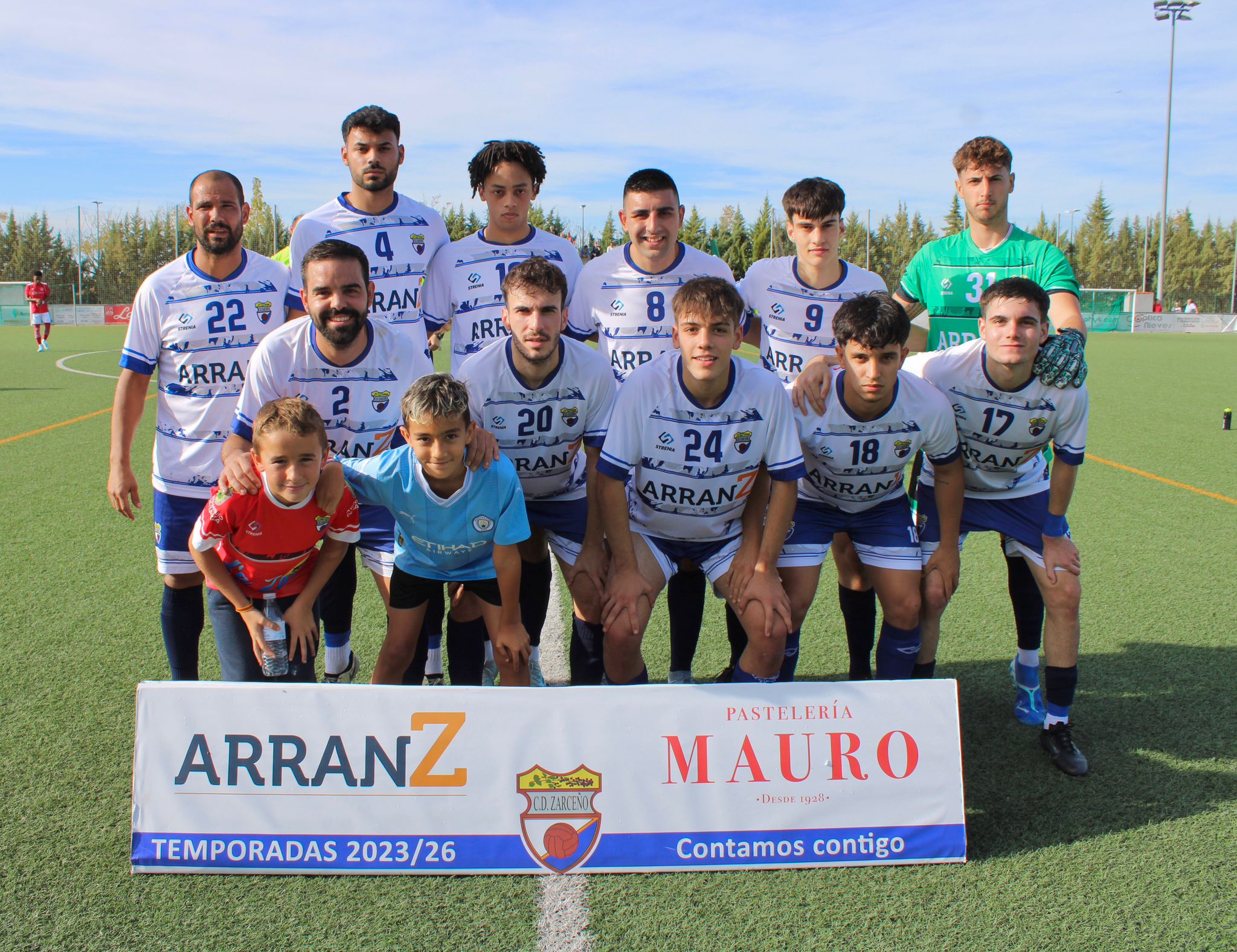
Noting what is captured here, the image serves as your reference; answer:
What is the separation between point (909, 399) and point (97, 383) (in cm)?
1523

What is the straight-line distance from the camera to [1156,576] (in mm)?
5379

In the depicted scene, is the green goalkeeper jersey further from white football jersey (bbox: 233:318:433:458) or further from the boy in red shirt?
the boy in red shirt

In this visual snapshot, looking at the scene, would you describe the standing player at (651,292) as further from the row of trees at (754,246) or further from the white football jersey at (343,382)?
the row of trees at (754,246)

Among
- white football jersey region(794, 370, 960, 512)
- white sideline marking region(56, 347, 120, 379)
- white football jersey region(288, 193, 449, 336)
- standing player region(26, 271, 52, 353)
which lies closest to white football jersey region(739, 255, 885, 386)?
white football jersey region(794, 370, 960, 512)

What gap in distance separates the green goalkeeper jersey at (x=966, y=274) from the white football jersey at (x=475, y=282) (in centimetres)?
157

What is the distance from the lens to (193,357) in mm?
3553

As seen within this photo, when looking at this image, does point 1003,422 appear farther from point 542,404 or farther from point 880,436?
point 542,404

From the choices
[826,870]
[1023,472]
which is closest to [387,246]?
[1023,472]

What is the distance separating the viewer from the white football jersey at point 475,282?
13.4 ft

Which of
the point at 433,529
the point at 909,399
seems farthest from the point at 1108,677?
the point at 433,529

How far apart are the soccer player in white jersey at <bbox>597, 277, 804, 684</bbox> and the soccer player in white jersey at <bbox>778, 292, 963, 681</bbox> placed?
0.23 meters

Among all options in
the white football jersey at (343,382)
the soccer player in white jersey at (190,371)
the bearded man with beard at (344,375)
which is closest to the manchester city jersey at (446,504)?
the bearded man with beard at (344,375)

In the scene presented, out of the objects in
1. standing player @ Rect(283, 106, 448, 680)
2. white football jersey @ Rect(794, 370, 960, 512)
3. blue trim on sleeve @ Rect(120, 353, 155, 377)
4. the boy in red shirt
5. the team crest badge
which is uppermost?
standing player @ Rect(283, 106, 448, 680)

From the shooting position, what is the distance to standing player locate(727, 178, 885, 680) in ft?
12.5
